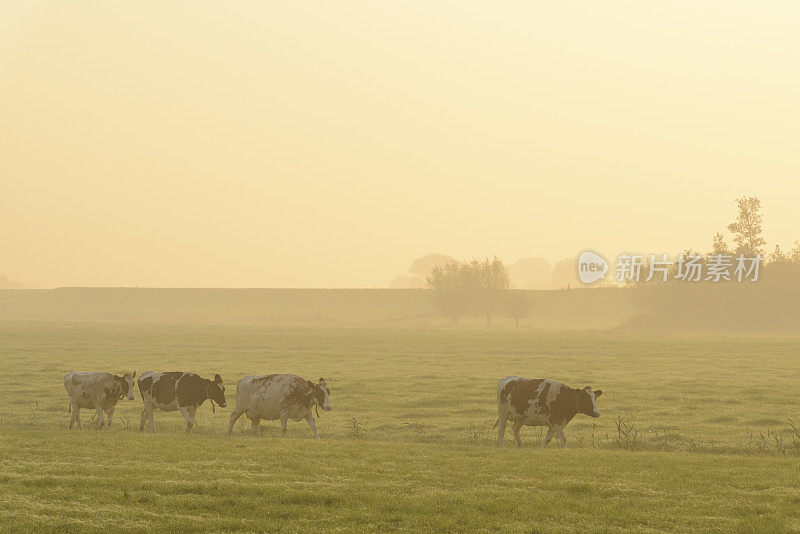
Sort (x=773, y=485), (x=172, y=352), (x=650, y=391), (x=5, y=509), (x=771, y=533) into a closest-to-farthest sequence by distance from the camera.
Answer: (x=771, y=533), (x=5, y=509), (x=773, y=485), (x=650, y=391), (x=172, y=352)

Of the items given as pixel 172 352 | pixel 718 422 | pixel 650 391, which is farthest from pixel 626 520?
pixel 172 352

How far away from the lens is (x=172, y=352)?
64.6 meters

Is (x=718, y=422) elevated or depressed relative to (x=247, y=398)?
depressed

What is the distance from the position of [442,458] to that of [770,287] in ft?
368

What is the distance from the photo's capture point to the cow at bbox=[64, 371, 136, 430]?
23.9 metres

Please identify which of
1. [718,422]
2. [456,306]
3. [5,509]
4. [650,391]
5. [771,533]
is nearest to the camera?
[771,533]

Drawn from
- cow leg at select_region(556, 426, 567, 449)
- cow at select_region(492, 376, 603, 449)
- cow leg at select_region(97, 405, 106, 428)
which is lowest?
cow leg at select_region(556, 426, 567, 449)

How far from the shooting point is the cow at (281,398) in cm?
2252

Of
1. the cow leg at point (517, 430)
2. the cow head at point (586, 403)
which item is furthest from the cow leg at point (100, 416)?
the cow head at point (586, 403)

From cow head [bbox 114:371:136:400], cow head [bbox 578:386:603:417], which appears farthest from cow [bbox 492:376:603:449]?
cow head [bbox 114:371:136:400]

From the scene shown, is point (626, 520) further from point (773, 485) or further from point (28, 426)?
point (28, 426)

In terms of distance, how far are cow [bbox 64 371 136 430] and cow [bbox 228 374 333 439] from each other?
3779 millimetres

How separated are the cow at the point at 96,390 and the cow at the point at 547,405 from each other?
11.4m

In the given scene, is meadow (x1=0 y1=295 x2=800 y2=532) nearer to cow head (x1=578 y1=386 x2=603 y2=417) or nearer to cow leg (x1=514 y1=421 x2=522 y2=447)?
cow leg (x1=514 y1=421 x2=522 y2=447)
